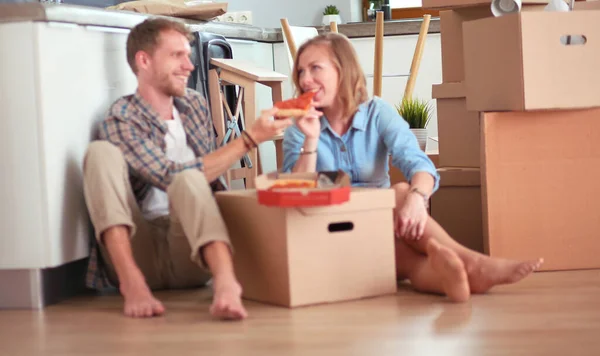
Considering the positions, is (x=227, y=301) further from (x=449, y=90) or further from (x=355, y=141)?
(x=449, y=90)

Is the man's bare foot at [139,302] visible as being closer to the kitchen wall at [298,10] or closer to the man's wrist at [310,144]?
the man's wrist at [310,144]

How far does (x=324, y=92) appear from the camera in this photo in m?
2.72

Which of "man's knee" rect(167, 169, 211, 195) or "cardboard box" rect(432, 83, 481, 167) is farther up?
"cardboard box" rect(432, 83, 481, 167)

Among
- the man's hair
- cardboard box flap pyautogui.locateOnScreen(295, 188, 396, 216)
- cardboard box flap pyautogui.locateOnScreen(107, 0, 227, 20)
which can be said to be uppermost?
cardboard box flap pyautogui.locateOnScreen(107, 0, 227, 20)

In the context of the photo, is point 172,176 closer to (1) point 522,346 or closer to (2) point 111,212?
(2) point 111,212

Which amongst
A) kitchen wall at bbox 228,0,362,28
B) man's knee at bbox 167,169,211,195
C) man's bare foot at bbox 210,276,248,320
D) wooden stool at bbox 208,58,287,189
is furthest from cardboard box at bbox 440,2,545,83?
kitchen wall at bbox 228,0,362,28

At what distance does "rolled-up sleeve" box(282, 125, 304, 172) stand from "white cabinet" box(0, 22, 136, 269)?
570 mm

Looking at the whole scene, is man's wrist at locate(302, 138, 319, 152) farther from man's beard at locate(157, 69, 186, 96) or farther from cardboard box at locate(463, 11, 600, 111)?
cardboard box at locate(463, 11, 600, 111)

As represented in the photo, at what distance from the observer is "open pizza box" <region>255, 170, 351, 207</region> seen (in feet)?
7.57

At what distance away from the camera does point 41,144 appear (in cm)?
249

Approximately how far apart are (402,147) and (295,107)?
342 millimetres

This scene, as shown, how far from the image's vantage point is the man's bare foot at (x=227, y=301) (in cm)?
223

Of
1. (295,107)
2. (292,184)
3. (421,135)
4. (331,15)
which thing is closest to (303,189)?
(292,184)

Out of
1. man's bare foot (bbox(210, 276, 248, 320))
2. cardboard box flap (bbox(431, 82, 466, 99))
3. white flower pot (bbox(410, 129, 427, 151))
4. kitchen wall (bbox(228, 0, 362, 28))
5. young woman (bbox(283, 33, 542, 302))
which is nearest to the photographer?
man's bare foot (bbox(210, 276, 248, 320))
